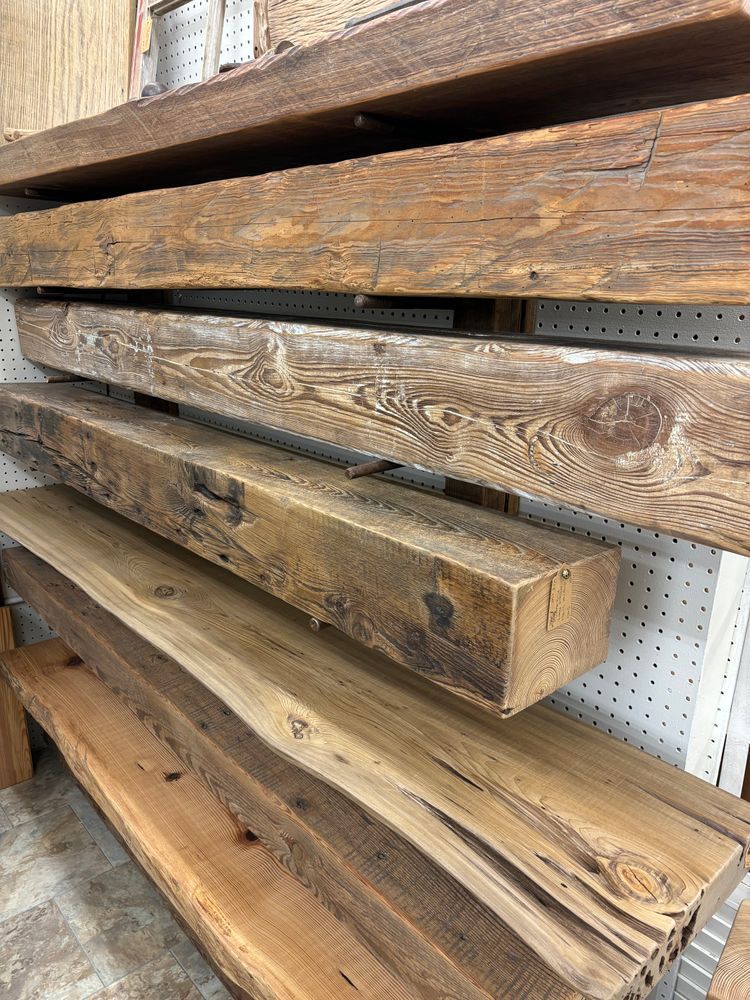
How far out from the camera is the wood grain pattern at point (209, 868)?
44.3 inches

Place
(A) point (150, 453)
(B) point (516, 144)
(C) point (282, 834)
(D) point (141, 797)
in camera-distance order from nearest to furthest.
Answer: (B) point (516, 144)
(C) point (282, 834)
(A) point (150, 453)
(D) point (141, 797)

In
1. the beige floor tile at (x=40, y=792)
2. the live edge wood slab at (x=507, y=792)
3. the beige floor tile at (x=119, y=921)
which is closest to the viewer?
the live edge wood slab at (x=507, y=792)

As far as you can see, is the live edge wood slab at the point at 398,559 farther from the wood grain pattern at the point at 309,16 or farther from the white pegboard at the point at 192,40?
the white pegboard at the point at 192,40

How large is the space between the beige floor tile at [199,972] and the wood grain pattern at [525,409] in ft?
4.30

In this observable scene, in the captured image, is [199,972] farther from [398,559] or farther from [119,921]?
[398,559]

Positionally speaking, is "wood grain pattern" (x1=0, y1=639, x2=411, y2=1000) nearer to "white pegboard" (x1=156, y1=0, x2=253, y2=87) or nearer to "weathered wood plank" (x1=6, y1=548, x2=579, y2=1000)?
"weathered wood plank" (x1=6, y1=548, x2=579, y2=1000)

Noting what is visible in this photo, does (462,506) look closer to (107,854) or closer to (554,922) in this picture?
(554,922)

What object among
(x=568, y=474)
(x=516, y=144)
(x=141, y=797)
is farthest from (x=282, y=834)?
(x=516, y=144)

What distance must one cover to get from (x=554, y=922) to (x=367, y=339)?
0.69m

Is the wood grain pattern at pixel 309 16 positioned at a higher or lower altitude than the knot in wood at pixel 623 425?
higher

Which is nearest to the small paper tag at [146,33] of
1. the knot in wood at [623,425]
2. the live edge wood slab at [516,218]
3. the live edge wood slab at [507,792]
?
the live edge wood slab at [516,218]

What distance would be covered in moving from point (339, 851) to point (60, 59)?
207cm

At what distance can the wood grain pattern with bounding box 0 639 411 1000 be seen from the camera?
1126mm

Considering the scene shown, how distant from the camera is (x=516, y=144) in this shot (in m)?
0.71
